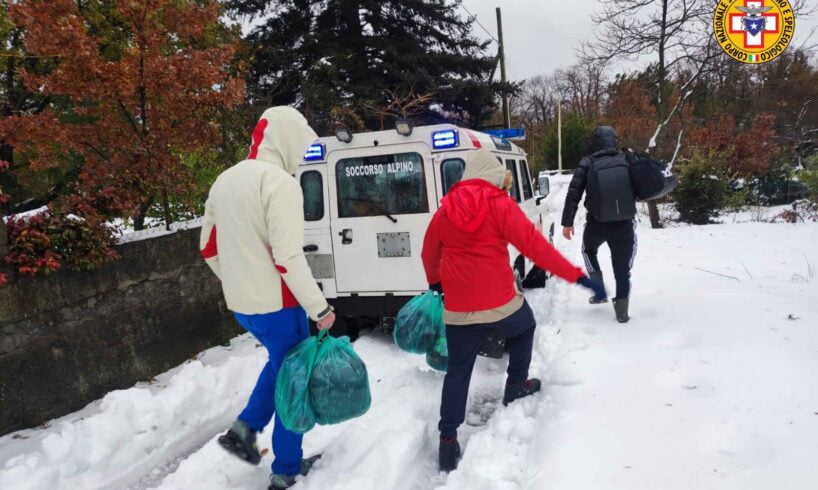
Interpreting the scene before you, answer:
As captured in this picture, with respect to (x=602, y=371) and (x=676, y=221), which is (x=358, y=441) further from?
(x=676, y=221)

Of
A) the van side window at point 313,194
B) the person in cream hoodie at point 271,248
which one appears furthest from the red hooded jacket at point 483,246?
the van side window at point 313,194

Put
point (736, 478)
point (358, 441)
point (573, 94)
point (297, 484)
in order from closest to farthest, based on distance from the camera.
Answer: point (736, 478)
point (297, 484)
point (358, 441)
point (573, 94)

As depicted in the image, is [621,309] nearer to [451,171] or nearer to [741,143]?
[451,171]

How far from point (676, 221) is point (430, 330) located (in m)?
12.3

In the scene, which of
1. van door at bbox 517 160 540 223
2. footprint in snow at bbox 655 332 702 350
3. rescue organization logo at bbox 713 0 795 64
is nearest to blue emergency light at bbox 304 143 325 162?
van door at bbox 517 160 540 223

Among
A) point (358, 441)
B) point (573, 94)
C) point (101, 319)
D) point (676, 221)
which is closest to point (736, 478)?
point (358, 441)

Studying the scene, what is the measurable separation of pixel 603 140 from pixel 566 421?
283 cm

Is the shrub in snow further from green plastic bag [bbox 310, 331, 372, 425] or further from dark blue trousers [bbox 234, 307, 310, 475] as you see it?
dark blue trousers [bbox 234, 307, 310, 475]

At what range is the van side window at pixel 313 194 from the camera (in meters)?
5.13

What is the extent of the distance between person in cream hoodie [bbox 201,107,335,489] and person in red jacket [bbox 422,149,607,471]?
0.81 metres

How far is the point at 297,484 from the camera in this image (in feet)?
9.18

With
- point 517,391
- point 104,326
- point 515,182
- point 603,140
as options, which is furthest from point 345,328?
point 603,140

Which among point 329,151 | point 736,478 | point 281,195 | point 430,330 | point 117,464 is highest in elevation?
point 329,151

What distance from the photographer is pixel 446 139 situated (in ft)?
15.3
